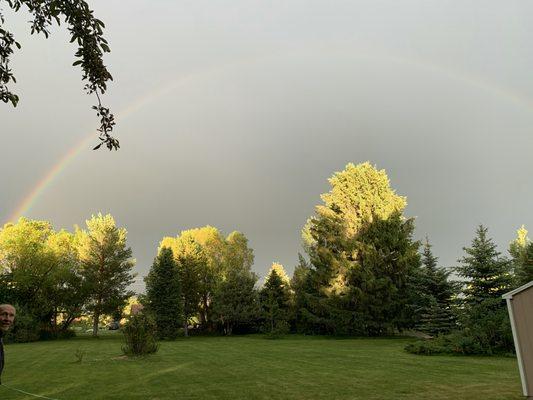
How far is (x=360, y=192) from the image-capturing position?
35.6 meters

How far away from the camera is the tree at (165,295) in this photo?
125 feet

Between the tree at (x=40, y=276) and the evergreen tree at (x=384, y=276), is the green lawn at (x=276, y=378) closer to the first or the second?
the evergreen tree at (x=384, y=276)

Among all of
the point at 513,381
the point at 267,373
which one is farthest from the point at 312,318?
the point at 513,381

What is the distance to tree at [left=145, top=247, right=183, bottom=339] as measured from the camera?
38.0m

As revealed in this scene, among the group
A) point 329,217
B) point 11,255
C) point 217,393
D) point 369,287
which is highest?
point 329,217

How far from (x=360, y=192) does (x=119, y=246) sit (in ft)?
91.7

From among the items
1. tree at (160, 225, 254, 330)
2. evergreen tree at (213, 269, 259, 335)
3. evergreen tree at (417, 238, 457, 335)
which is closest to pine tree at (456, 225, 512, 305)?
evergreen tree at (417, 238, 457, 335)

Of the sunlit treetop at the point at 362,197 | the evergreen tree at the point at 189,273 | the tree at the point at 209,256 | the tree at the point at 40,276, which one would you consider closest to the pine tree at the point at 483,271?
the sunlit treetop at the point at 362,197

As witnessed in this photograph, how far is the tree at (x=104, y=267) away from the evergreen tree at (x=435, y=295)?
3237 cm

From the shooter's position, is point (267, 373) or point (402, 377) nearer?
point (402, 377)

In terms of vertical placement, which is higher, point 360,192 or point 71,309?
point 360,192

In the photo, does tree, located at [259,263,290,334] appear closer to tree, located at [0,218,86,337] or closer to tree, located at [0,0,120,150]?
tree, located at [0,218,86,337]

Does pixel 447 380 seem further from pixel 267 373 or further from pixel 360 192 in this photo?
pixel 360 192

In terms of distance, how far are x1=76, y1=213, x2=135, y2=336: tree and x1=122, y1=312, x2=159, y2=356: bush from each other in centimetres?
2799
